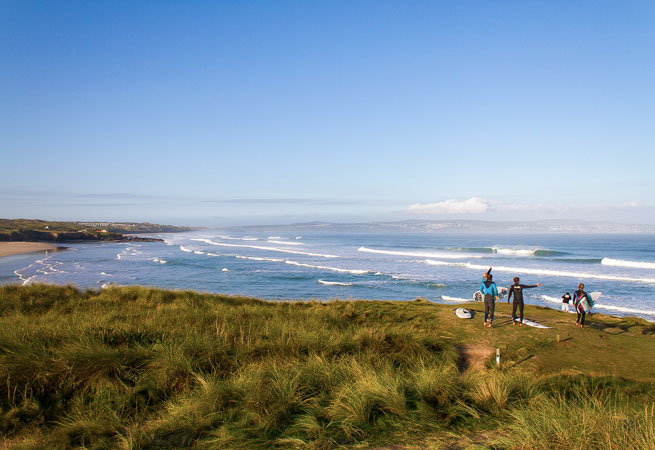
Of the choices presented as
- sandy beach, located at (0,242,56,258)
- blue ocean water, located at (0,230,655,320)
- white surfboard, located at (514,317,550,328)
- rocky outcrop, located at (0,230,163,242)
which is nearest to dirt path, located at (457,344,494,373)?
white surfboard, located at (514,317,550,328)

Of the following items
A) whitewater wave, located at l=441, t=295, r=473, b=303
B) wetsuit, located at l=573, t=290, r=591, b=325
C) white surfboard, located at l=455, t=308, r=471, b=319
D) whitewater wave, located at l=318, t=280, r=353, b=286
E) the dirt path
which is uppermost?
wetsuit, located at l=573, t=290, r=591, b=325

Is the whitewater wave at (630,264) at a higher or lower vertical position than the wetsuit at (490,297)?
lower

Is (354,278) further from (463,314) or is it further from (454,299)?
(463,314)

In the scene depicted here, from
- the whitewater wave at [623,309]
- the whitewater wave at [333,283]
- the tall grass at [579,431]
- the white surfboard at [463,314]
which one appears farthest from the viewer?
the whitewater wave at [333,283]

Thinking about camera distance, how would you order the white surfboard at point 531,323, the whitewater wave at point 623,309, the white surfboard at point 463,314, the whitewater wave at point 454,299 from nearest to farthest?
the white surfboard at point 531,323 < the white surfboard at point 463,314 < the whitewater wave at point 623,309 < the whitewater wave at point 454,299

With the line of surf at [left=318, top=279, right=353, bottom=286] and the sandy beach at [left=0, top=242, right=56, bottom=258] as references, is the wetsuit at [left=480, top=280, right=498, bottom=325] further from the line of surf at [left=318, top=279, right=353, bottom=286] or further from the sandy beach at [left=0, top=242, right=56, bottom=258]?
the sandy beach at [left=0, top=242, right=56, bottom=258]

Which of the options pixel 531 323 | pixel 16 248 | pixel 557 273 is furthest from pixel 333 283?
pixel 16 248

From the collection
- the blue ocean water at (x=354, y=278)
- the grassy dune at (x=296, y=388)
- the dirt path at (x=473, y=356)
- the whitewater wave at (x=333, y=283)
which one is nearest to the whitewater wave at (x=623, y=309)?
the blue ocean water at (x=354, y=278)

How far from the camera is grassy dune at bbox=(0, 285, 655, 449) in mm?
3986

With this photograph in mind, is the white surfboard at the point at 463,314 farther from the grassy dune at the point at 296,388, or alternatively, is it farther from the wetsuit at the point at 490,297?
the grassy dune at the point at 296,388

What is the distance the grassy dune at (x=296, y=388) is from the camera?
3986 mm

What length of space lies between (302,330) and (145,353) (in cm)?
285

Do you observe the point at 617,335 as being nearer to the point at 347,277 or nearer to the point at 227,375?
the point at 227,375

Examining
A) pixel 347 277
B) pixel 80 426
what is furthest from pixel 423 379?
pixel 347 277
